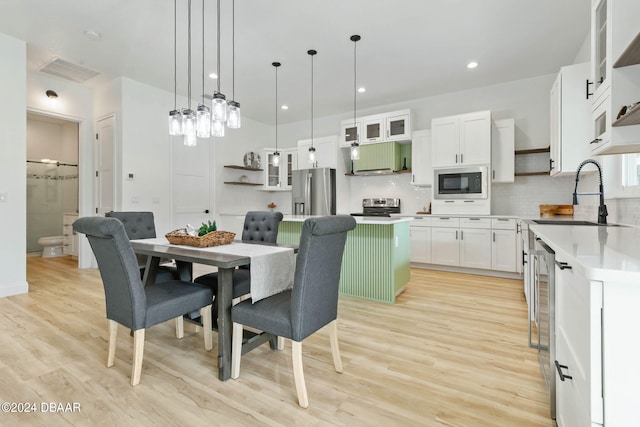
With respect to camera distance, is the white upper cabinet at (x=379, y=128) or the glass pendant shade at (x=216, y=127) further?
the white upper cabinet at (x=379, y=128)

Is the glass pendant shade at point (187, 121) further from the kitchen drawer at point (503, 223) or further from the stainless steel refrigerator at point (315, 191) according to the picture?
the kitchen drawer at point (503, 223)

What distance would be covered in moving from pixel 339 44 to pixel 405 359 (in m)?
3.35

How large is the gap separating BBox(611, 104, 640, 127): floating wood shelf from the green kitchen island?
5.91ft

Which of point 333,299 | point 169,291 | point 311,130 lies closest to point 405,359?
point 333,299

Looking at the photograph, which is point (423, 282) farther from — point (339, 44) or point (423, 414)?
point (339, 44)

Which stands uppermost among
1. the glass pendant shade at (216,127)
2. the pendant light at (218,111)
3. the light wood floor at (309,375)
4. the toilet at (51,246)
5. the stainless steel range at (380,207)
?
the pendant light at (218,111)

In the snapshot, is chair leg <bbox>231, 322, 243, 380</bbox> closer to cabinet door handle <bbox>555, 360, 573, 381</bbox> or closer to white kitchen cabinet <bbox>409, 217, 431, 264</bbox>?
cabinet door handle <bbox>555, 360, 573, 381</bbox>

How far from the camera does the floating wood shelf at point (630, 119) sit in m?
1.27

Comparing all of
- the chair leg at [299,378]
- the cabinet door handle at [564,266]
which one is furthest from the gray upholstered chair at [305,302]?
the cabinet door handle at [564,266]

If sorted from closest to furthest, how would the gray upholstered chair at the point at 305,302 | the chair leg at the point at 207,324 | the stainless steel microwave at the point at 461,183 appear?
1. the gray upholstered chair at the point at 305,302
2. the chair leg at the point at 207,324
3. the stainless steel microwave at the point at 461,183

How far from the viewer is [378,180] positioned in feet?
19.3

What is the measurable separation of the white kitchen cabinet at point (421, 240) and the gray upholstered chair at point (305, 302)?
3317mm

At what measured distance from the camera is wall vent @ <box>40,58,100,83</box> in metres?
4.15

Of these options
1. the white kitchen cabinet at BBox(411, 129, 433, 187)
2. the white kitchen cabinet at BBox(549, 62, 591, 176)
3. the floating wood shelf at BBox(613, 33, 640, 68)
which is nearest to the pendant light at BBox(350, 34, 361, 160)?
the white kitchen cabinet at BBox(411, 129, 433, 187)
